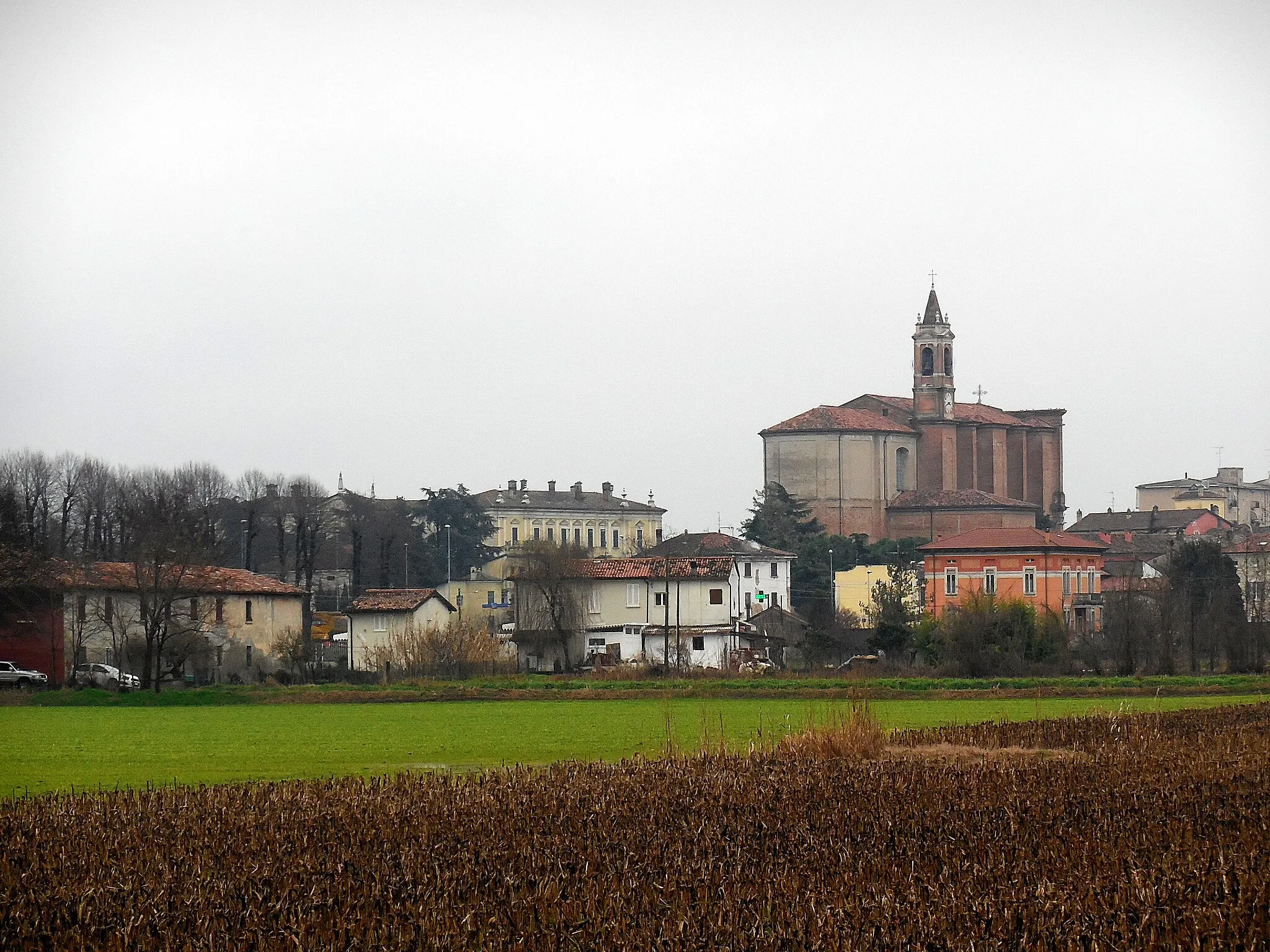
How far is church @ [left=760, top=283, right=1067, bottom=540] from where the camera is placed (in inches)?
4077

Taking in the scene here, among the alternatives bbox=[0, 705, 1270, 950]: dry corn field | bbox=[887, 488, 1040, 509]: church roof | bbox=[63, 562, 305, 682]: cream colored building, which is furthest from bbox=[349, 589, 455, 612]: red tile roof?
bbox=[0, 705, 1270, 950]: dry corn field

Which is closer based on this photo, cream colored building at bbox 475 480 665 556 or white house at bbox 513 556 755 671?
white house at bbox 513 556 755 671

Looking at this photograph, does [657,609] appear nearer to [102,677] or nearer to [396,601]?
[396,601]

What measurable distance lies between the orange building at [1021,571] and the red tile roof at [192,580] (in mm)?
32045

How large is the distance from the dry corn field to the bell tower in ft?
290

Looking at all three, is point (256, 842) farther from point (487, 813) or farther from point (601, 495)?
point (601, 495)

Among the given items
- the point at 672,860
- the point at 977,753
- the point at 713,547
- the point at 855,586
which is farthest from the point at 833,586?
the point at 672,860


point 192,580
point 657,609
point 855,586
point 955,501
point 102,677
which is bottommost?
point 102,677

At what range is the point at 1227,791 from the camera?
58.7 feet

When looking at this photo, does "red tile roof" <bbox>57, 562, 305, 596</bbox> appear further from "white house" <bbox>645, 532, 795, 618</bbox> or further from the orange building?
the orange building

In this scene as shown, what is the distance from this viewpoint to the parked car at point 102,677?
187ft

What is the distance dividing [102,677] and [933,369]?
65.5 m

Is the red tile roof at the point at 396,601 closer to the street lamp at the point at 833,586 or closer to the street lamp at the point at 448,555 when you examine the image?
the street lamp at the point at 448,555

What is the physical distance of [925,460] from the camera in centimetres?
10831
